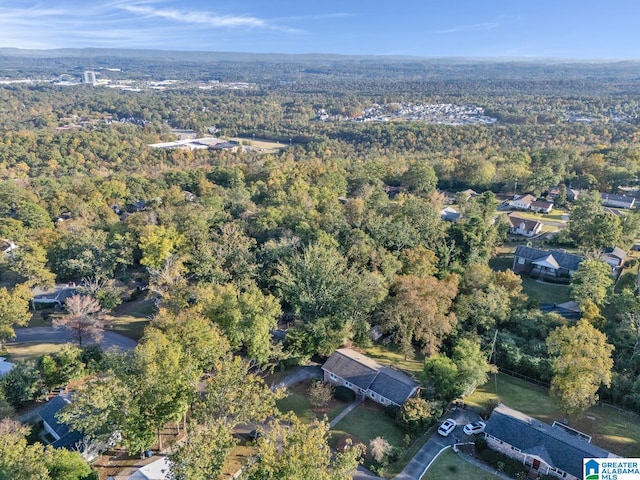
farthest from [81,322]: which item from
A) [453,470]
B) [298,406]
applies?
[453,470]

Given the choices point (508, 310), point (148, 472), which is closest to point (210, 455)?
point (148, 472)

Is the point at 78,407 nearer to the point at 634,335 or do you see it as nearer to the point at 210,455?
the point at 210,455

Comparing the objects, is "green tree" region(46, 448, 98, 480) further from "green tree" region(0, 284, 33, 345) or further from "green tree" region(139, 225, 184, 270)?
"green tree" region(139, 225, 184, 270)

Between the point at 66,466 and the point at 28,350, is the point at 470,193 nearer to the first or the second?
the point at 28,350

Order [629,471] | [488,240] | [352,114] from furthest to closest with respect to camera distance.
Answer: [352,114] < [488,240] < [629,471]

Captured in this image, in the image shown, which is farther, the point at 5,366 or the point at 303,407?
the point at 5,366

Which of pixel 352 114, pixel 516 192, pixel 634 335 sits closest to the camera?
pixel 634 335

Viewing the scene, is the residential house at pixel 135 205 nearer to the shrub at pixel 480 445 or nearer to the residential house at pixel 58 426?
the residential house at pixel 58 426
